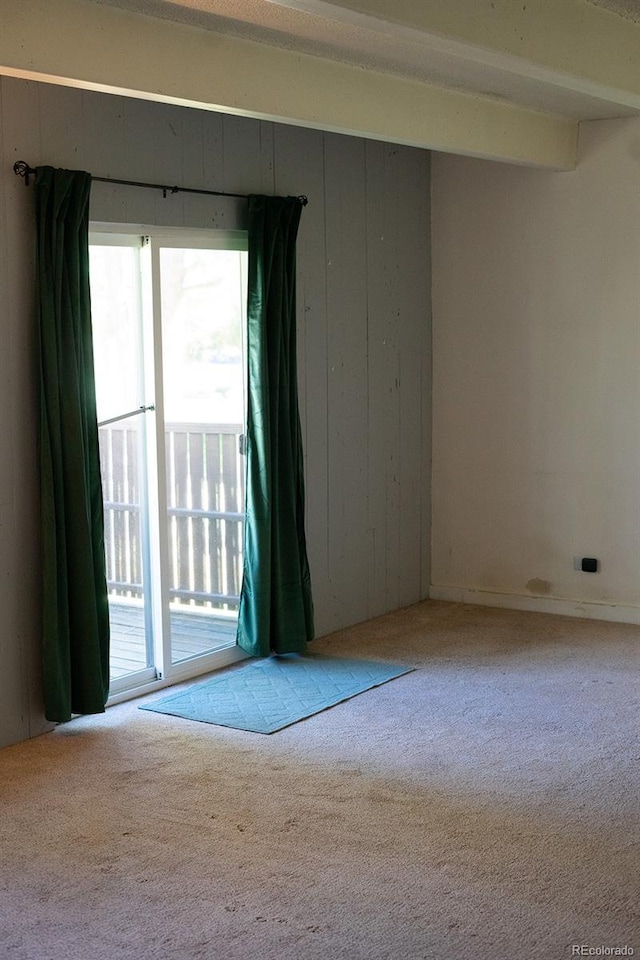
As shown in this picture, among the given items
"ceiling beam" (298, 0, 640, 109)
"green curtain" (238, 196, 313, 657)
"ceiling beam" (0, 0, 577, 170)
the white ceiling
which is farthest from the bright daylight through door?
"ceiling beam" (298, 0, 640, 109)

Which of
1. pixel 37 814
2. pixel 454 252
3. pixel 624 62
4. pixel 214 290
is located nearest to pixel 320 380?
pixel 214 290

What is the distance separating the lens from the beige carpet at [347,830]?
2.97 metres

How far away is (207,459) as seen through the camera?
565 cm

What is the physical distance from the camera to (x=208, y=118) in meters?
5.13

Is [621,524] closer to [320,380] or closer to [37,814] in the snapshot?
[320,380]

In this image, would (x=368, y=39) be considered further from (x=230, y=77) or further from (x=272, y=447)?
(x=272, y=447)

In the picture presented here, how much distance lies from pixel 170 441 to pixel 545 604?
7.77 feet

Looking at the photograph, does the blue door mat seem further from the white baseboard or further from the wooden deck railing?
the white baseboard

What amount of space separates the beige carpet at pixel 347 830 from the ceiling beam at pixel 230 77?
239 cm

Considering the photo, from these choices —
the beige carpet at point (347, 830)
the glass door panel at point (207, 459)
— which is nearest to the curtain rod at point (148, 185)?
the glass door panel at point (207, 459)

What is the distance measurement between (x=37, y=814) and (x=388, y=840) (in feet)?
3.84

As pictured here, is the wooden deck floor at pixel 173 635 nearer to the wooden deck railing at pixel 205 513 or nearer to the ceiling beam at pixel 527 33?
the wooden deck railing at pixel 205 513

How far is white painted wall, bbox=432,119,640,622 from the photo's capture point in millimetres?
6090

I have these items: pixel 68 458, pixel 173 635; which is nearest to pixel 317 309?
pixel 173 635
